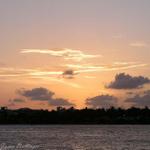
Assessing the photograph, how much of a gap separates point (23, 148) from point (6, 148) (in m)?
3.85

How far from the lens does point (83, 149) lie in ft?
395

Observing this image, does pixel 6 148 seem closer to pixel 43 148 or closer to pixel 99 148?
pixel 43 148

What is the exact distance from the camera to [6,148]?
394 ft

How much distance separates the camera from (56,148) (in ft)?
399

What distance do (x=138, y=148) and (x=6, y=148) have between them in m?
27.8

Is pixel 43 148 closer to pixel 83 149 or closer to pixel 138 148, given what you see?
pixel 83 149

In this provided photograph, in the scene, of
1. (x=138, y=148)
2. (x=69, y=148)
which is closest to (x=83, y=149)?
(x=69, y=148)

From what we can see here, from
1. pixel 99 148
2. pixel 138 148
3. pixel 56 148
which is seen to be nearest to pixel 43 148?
pixel 56 148

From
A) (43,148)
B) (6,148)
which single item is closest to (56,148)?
(43,148)

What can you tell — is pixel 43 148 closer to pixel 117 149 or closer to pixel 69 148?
pixel 69 148

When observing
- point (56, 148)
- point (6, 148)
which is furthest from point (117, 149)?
point (6, 148)

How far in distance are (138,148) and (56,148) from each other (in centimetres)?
1741

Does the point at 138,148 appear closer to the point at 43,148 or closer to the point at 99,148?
the point at 99,148

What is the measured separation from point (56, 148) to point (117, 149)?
1279cm
